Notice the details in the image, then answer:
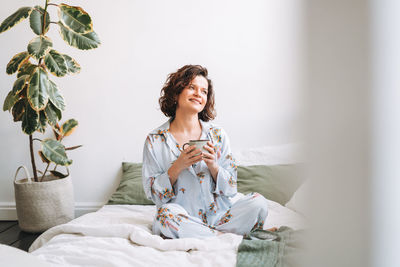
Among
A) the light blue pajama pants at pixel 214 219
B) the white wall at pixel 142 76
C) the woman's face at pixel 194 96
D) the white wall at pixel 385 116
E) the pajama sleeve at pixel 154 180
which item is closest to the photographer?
the white wall at pixel 385 116

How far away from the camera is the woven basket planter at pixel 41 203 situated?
2.32m

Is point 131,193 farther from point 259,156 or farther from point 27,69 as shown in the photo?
point 27,69

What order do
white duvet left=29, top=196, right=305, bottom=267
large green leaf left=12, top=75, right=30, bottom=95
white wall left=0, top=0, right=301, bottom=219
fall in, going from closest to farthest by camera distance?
white duvet left=29, top=196, right=305, bottom=267 < large green leaf left=12, top=75, right=30, bottom=95 < white wall left=0, top=0, right=301, bottom=219

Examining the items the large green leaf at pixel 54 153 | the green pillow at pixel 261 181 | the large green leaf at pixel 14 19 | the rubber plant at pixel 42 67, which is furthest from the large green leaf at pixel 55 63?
the green pillow at pixel 261 181

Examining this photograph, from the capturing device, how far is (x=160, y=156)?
183 centimetres

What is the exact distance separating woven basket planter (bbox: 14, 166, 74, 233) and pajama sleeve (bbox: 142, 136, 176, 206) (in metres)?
0.88

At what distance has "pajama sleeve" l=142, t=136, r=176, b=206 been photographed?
1.69m

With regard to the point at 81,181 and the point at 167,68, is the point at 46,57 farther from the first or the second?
the point at 81,181

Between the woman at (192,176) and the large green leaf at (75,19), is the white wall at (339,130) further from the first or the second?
the large green leaf at (75,19)

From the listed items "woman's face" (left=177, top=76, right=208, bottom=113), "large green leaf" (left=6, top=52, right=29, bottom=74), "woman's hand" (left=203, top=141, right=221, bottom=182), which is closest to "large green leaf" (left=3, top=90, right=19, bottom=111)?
"large green leaf" (left=6, top=52, right=29, bottom=74)

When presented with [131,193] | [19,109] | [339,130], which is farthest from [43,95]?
[339,130]

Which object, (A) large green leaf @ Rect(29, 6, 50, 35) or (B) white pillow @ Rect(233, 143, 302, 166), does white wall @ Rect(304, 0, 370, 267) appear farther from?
(A) large green leaf @ Rect(29, 6, 50, 35)

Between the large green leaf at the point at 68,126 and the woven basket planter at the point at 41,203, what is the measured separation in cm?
39

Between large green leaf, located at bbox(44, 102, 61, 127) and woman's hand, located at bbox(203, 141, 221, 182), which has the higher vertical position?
large green leaf, located at bbox(44, 102, 61, 127)
